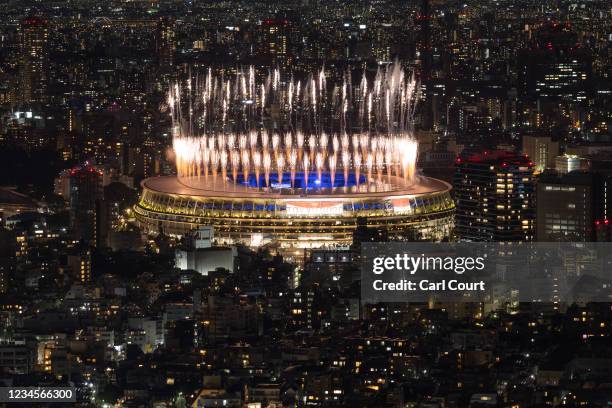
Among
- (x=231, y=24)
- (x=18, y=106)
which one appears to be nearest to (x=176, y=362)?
(x=18, y=106)

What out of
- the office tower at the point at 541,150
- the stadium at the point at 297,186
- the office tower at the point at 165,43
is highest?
the office tower at the point at 165,43

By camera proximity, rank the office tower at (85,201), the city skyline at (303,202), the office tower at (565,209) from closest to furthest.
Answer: the city skyline at (303,202)
the office tower at (565,209)
the office tower at (85,201)

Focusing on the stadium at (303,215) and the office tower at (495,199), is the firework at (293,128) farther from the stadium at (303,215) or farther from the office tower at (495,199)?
the office tower at (495,199)

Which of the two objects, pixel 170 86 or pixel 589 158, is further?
pixel 170 86

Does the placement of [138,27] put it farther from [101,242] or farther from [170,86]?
[101,242]

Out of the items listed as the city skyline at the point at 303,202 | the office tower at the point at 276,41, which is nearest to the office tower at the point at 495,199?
the city skyline at the point at 303,202
